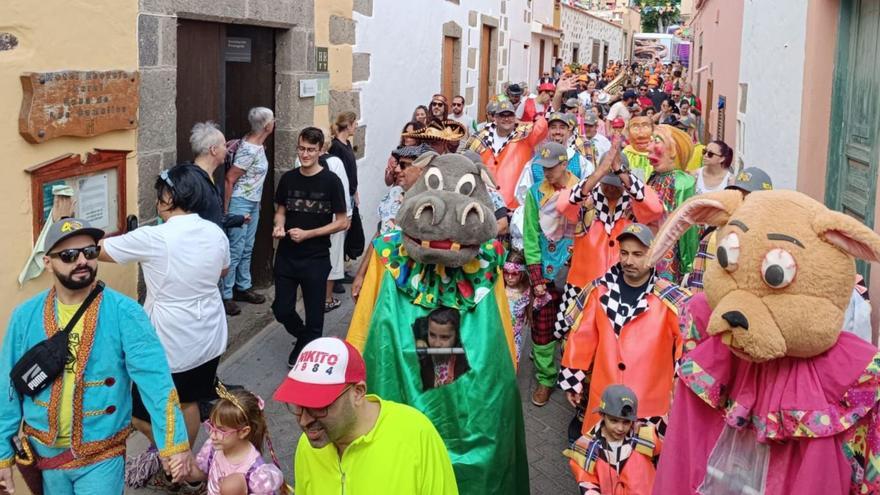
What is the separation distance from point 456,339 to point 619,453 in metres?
0.88

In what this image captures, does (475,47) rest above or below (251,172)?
above

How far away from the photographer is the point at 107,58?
5.31 metres

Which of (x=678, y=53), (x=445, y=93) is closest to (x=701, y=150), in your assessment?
(x=445, y=93)

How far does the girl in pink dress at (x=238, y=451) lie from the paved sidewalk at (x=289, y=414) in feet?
3.60

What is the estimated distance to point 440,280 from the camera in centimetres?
423

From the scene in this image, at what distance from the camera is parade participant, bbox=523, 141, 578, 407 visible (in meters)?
6.13

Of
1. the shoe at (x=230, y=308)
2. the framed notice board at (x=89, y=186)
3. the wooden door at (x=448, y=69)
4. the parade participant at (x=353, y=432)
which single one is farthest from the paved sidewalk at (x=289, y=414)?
the wooden door at (x=448, y=69)

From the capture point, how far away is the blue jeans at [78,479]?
377cm

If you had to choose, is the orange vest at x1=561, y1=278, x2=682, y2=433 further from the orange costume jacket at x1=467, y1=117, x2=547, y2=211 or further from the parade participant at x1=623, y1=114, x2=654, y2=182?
the orange costume jacket at x1=467, y1=117, x2=547, y2=211

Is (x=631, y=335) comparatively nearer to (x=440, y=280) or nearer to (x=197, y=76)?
(x=440, y=280)

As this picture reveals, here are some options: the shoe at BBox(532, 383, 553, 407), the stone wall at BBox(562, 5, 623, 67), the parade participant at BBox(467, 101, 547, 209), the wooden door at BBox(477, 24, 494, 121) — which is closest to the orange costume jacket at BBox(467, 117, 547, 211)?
the parade participant at BBox(467, 101, 547, 209)

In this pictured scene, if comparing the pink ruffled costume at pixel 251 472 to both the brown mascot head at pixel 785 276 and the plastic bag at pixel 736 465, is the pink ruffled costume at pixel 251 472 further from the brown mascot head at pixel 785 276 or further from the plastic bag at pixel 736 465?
the brown mascot head at pixel 785 276

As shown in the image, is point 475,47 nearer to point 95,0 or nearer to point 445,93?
point 445,93

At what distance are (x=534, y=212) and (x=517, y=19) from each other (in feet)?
47.2
